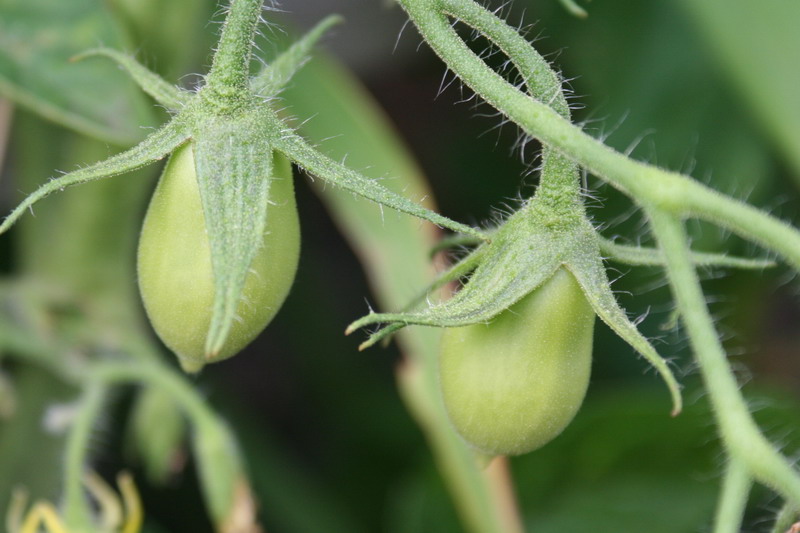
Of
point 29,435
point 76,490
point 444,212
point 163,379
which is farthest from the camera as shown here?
point 444,212

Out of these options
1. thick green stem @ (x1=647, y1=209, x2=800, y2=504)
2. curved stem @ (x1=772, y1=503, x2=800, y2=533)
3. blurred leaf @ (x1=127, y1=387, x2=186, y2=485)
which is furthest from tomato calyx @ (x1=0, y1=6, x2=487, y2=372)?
blurred leaf @ (x1=127, y1=387, x2=186, y2=485)

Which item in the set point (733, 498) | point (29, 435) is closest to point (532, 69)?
point (733, 498)

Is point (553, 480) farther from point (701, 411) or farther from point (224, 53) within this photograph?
point (224, 53)

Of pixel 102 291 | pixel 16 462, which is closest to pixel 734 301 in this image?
pixel 102 291

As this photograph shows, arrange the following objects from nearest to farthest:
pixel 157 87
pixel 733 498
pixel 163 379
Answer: pixel 733 498 → pixel 157 87 → pixel 163 379

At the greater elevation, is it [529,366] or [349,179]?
[349,179]

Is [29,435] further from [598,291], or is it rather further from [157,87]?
[598,291]

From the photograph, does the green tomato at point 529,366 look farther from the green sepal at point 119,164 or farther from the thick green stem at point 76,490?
the thick green stem at point 76,490
